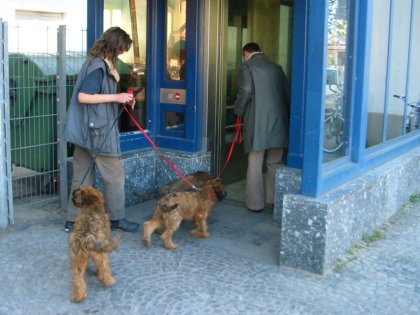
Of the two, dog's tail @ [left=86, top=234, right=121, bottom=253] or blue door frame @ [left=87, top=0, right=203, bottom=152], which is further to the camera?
blue door frame @ [left=87, top=0, right=203, bottom=152]

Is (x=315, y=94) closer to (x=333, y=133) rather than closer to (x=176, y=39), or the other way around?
(x=333, y=133)

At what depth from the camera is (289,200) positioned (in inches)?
183

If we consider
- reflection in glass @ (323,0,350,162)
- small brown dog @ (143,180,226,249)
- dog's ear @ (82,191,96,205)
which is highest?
reflection in glass @ (323,0,350,162)

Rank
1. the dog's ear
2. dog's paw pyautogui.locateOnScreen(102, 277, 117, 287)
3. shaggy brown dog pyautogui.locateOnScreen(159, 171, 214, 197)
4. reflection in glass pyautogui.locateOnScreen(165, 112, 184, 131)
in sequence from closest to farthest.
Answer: dog's paw pyautogui.locateOnScreen(102, 277, 117, 287), the dog's ear, shaggy brown dog pyautogui.locateOnScreen(159, 171, 214, 197), reflection in glass pyautogui.locateOnScreen(165, 112, 184, 131)

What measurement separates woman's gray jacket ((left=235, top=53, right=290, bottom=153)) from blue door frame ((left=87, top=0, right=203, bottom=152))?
600 mm

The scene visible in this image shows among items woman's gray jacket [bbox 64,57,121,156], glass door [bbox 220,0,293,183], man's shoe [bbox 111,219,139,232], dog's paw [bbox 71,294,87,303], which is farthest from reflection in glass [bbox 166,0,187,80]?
dog's paw [bbox 71,294,87,303]

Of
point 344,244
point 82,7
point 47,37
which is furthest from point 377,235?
point 82,7

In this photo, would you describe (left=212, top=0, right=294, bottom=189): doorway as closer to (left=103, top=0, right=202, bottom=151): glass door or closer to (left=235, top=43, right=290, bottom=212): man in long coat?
(left=103, top=0, right=202, bottom=151): glass door

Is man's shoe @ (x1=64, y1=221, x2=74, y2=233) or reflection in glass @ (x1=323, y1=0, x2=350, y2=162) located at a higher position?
reflection in glass @ (x1=323, y1=0, x2=350, y2=162)

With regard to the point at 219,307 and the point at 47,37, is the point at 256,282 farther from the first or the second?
the point at 47,37

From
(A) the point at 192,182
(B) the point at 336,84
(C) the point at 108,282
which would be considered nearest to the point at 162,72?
(A) the point at 192,182

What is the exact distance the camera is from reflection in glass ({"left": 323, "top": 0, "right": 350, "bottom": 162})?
484 centimetres

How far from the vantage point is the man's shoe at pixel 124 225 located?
5520 mm

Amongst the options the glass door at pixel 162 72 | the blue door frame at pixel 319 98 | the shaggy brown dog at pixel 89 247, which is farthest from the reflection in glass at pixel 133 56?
the shaggy brown dog at pixel 89 247
